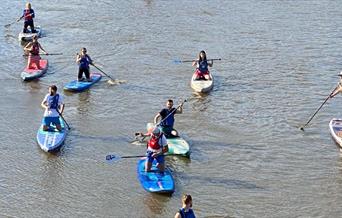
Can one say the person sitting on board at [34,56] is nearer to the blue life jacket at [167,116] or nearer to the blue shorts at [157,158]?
the blue life jacket at [167,116]

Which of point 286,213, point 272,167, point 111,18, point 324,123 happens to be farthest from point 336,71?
point 111,18

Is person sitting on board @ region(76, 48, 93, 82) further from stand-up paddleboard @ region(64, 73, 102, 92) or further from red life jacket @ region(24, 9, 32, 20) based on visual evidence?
red life jacket @ region(24, 9, 32, 20)

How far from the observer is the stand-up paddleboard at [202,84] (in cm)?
2253

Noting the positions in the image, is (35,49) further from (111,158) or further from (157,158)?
(157,158)

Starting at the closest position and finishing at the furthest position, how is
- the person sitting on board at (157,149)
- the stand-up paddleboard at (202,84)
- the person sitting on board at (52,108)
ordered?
the person sitting on board at (157,149), the person sitting on board at (52,108), the stand-up paddleboard at (202,84)

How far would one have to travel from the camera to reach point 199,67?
23.3 meters

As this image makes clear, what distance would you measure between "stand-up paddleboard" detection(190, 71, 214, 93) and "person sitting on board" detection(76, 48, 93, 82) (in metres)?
4.03

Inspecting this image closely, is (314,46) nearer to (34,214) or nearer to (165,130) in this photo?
(165,130)

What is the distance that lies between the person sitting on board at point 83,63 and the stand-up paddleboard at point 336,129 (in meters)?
9.39

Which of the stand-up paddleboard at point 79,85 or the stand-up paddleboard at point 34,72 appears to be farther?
the stand-up paddleboard at point 34,72

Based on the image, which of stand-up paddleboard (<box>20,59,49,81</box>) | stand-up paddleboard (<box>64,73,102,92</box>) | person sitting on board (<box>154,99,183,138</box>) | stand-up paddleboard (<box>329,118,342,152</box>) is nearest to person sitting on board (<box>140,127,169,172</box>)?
person sitting on board (<box>154,99,183,138</box>)

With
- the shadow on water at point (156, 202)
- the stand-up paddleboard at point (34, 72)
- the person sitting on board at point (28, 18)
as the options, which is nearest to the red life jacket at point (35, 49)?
the stand-up paddleboard at point (34, 72)

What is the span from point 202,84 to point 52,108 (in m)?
6.71

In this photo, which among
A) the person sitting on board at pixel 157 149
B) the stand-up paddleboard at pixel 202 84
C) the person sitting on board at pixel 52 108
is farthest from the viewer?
the stand-up paddleboard at pixel 202 84
